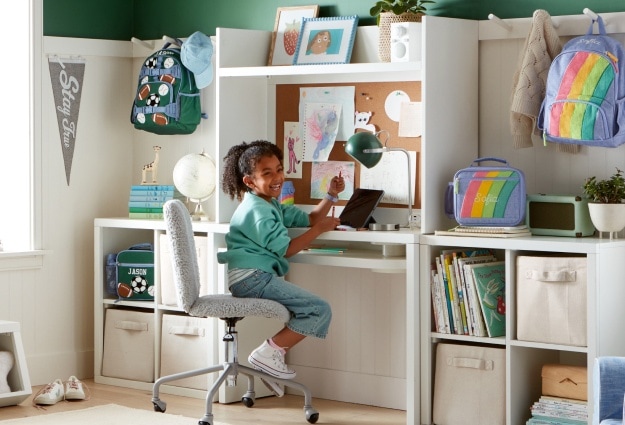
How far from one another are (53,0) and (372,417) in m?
2.39

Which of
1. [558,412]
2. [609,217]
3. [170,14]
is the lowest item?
[558,412]

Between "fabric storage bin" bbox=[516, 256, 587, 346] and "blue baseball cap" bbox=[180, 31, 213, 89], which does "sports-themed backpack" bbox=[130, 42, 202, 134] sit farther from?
"fabric storage bin" bbox=[516, 256, 587, 346]

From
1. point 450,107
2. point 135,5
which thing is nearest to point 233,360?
point 450,107

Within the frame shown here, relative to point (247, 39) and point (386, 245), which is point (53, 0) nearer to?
point (247, 39)

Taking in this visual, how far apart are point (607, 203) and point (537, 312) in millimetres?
449

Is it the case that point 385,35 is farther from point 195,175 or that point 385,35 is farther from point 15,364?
point 15,364

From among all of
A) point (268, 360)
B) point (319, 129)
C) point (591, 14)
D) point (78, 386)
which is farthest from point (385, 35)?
point (78, 386)

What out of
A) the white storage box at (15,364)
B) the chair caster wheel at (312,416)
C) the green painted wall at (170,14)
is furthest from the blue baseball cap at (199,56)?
the chair caster wheel at (312,416)

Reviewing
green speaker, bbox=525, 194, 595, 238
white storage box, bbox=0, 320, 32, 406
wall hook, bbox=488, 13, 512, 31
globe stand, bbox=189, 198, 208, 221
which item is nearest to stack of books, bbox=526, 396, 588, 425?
green speaker, bbox=525, 194, 595, 238

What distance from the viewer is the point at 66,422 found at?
4.54m

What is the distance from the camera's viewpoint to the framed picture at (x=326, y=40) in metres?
4.91

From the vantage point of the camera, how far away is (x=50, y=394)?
4.92m

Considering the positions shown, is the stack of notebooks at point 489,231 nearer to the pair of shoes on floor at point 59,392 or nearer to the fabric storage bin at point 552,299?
the fabric storage bin at point 552,299

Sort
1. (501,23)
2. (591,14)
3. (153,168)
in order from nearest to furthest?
(591,14)
(501,23)
(153,168)
